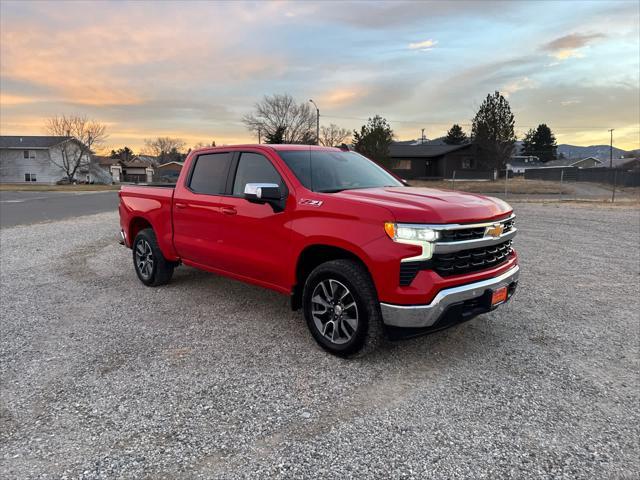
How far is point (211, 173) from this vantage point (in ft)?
17.2

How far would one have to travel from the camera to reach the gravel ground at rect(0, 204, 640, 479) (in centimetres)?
262

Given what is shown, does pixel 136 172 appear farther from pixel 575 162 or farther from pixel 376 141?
pixel 575 162

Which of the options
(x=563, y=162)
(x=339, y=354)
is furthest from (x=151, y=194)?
(x=563, y=162)

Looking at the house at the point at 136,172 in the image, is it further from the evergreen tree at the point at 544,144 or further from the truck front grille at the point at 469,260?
the truck front grille at the point at 469,260

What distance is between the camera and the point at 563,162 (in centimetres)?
8950

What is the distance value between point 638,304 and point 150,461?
5.86 m

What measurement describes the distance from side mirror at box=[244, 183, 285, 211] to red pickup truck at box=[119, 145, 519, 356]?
1 cm

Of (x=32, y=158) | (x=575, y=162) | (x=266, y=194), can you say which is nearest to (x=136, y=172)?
(x=32, y=158)

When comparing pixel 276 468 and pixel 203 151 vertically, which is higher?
pixel 203 151

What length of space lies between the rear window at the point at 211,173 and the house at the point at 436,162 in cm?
4514

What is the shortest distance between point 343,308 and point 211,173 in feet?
8.12

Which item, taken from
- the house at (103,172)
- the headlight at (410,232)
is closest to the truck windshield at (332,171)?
the headlight at (410,232)

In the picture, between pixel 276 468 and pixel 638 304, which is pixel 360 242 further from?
pixel 638 304

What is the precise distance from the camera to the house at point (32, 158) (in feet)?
195
